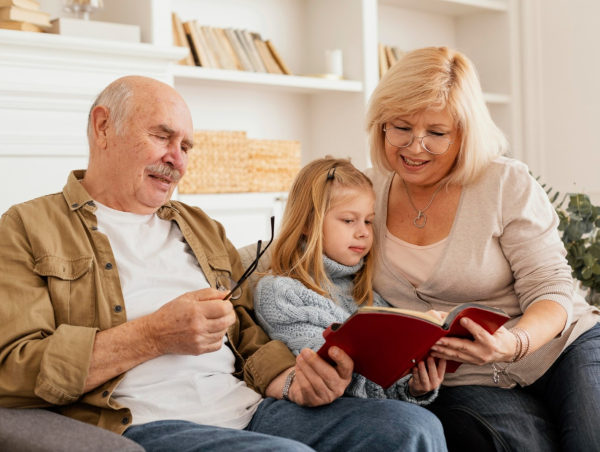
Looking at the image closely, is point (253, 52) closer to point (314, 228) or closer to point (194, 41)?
point (194, 41)

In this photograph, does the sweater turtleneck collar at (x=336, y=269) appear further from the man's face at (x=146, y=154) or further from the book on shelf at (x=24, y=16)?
the book on shelf at (x=24, y=16)

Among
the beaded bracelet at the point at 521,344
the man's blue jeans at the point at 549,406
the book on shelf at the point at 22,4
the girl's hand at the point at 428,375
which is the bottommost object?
the man's blue jeans at the point at 549,406

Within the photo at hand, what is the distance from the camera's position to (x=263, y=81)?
10.4 feet

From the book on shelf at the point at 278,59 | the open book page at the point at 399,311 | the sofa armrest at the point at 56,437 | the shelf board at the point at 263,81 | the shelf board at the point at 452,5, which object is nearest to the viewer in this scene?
the sofa armrest at the point at 56,437

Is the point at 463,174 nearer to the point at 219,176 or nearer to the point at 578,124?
the point at 219,176

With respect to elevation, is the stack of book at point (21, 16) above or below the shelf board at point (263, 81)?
above

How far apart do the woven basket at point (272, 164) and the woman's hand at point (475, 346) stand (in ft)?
6.06

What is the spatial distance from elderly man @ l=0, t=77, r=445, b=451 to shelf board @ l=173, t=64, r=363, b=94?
1.27m

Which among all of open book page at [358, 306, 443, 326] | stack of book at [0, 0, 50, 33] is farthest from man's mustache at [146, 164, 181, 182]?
stack of book at [0, 0, 50, 33]

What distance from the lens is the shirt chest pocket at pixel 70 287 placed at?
1.48 metres

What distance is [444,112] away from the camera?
1.80 metres

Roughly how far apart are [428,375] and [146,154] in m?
0.85

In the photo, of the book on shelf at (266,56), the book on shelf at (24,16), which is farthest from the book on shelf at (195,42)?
the book on shelf at (24,16)

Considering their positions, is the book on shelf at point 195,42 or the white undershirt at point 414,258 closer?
the white undershirt at point 414,258
